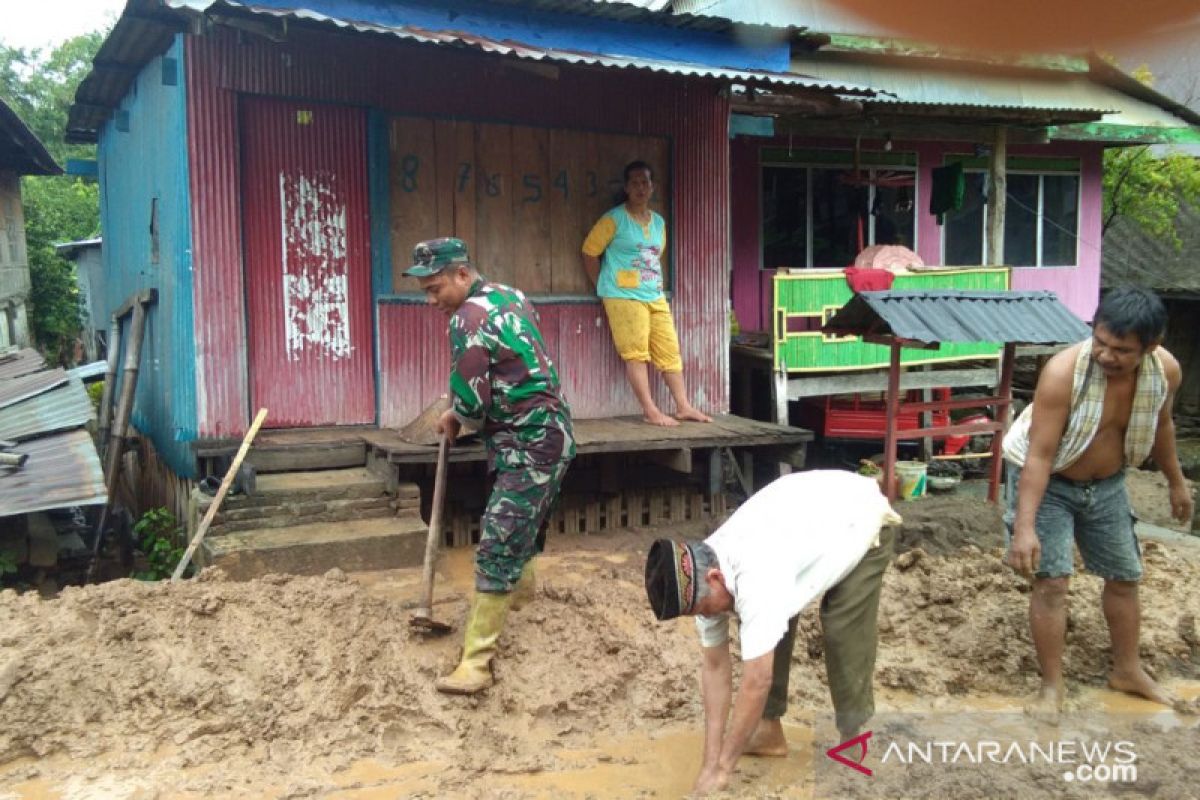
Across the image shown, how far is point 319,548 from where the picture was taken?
5.34 metres

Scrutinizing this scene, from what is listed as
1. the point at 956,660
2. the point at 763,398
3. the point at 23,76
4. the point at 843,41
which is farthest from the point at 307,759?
the point at 23,76

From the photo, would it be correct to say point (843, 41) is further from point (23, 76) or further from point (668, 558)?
point (23, 76)

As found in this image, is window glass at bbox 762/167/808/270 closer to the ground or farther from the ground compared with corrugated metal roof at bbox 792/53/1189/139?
closer to the ground

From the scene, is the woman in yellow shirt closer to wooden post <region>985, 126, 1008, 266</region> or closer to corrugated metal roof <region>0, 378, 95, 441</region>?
corrugated metal roof <region>0, 378, 95, 441</region>

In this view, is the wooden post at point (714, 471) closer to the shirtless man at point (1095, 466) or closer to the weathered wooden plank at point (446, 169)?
the weathered wooden plank at point (446, 169)

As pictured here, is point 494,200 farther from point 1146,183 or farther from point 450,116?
point 1146,183

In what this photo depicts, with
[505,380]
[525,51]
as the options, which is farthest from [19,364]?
[505,380]

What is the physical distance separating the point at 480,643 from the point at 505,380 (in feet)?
3.94

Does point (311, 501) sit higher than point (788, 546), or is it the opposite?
point (788, 546)

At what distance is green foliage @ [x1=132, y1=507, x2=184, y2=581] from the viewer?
6.31 m

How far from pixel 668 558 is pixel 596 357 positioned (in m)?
4.51

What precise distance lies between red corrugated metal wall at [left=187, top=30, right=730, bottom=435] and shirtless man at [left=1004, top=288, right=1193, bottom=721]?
141 inches

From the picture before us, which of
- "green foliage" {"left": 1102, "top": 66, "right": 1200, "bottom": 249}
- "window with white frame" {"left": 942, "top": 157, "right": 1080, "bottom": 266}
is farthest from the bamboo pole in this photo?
"green foliage" {"left": 1102, "top": 66, "right": 1200, "bottom": 249}

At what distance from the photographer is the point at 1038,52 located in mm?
1032
